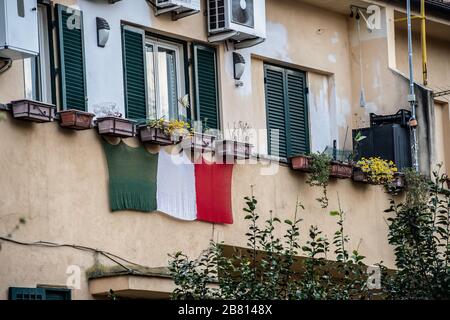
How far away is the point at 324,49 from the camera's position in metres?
25.4

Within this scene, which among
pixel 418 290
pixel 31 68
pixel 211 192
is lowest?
pixel 418 290

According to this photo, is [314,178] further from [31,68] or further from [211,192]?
[31,68]

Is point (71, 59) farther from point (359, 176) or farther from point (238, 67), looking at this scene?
point (359, 176)

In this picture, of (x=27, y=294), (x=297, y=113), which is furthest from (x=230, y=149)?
(x=27, y=294)

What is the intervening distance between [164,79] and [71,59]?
227 cm

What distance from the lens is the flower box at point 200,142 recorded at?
2061 centimetres

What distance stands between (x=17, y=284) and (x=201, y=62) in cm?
573

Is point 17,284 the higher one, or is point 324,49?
point 324,49

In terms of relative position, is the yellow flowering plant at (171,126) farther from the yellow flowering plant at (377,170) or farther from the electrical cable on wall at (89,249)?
the yellow flowering plant at (377,170)

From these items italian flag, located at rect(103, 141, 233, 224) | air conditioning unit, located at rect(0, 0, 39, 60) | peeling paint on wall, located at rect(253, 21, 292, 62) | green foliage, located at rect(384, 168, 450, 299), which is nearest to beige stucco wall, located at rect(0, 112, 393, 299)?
italian flag, located at rect(103, 141, 233, 224)

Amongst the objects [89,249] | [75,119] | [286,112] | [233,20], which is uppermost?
[233,20]

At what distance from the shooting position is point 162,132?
20.1m

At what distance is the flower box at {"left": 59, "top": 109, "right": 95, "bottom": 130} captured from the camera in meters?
18.7
